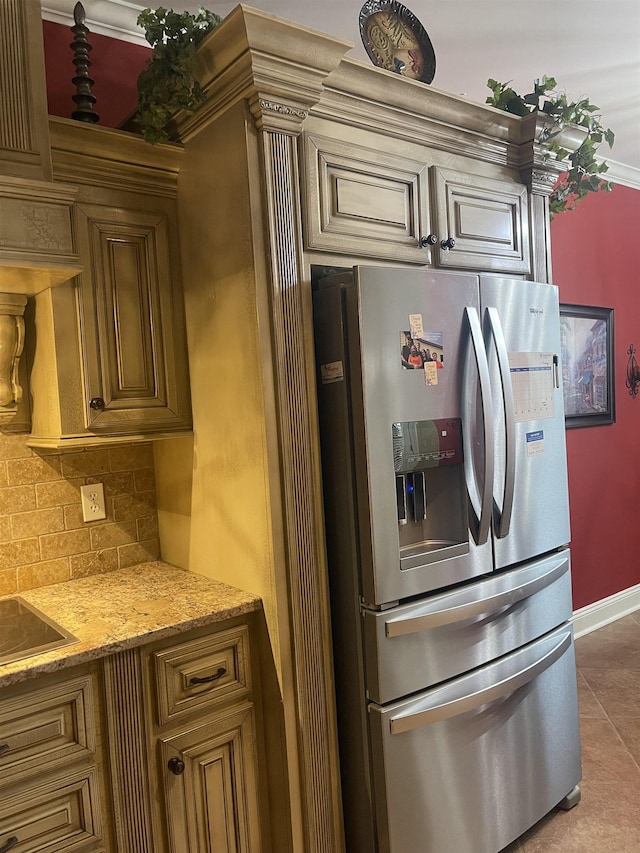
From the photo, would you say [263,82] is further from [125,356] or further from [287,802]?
[287,802]

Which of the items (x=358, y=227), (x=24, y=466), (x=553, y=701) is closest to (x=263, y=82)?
(x=358, y=227)

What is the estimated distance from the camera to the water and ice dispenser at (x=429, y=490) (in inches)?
70.9

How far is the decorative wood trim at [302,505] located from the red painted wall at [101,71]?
2.83ft

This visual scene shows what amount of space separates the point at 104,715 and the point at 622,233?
13.0ft

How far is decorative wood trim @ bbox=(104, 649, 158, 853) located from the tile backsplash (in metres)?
0.63

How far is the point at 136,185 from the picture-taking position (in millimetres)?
1935

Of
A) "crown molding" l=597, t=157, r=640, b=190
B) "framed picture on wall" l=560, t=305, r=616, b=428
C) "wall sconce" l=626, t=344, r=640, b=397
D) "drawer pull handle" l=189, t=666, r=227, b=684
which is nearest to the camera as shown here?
"drawer pull handle" l=189, t=666, r=227, b=684

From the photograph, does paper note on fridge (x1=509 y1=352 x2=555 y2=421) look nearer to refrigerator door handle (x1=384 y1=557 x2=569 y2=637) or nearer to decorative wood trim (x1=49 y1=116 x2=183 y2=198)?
refrigerator door handle (x1=384 y1=557 x2=569 y2=637)

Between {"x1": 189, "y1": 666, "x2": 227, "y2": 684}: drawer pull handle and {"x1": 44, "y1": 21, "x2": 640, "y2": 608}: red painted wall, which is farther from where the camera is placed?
{"x1": 44, "y1": 21, "x2": 640, "y2": 608}: red painted wall

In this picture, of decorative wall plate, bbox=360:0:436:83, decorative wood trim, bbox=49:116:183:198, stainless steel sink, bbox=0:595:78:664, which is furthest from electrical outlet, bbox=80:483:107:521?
decorative wall plate, bbox=360:0:436:83

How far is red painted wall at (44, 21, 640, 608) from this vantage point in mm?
3744

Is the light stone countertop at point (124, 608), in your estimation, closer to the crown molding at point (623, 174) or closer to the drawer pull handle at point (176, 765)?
the drawer pull handle at point (176, 765)

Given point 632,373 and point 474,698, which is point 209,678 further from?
point 632,373

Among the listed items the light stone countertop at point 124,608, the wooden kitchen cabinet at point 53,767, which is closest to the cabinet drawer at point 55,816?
the wooden kitchen cabinet at point 53,767
